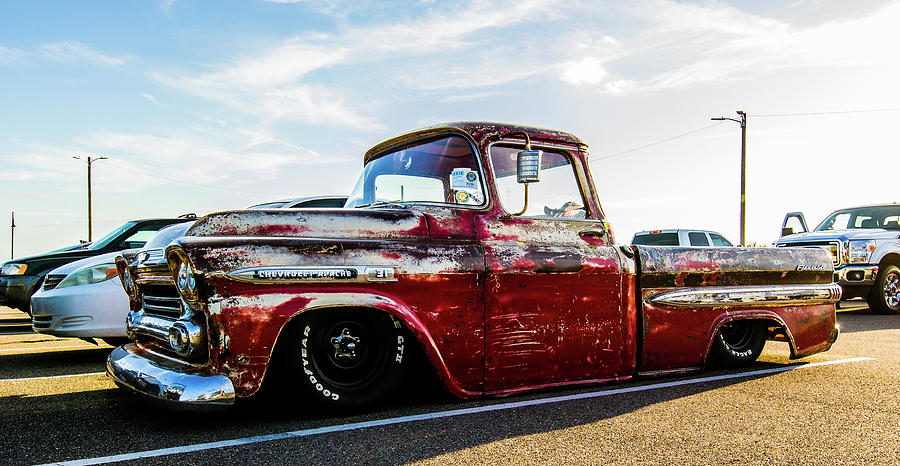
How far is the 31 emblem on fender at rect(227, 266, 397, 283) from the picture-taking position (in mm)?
3607

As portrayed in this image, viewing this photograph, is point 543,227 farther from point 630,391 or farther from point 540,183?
point 630,391

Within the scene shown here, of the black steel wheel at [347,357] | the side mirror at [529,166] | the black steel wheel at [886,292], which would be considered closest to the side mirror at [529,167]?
the side mirror at [529,166]

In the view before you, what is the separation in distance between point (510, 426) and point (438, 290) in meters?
0.90

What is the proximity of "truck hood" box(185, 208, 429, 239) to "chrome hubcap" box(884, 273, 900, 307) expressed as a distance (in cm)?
1159

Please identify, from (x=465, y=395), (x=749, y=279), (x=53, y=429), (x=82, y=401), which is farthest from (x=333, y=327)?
(x=749, y=279)

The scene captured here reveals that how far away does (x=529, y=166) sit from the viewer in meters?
4.50

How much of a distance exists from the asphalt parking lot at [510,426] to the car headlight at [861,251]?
805 centimetres

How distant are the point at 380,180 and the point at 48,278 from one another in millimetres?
4236

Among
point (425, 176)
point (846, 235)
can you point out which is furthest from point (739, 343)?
point (846, 235)

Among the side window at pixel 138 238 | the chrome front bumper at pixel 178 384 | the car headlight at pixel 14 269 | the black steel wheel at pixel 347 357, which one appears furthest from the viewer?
the car headlight at pixel 14 269

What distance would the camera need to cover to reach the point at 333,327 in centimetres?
391

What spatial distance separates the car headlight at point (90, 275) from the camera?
6605 millimetres

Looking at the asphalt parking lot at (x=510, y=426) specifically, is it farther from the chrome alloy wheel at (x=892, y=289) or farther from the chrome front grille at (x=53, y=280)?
the chrome alloy wheel at (x=892, y=289)

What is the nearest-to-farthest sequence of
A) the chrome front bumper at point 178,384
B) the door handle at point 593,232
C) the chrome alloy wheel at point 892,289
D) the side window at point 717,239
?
1. the chrome front bumper at point 178,384
2. the door handle at point 593,232
3. the chrome alloy wheel at point 892,289
4. the side window at point 717,239
